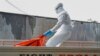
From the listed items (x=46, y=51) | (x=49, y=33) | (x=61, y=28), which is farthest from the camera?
(x=61, y=28)

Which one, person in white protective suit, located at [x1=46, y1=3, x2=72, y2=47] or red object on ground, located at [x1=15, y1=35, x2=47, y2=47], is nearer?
red object on ground, located at [x1=15, y1=35, x2=47, y2=47]

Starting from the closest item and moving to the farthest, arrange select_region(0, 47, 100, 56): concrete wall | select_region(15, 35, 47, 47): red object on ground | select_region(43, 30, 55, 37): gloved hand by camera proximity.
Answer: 1. select_region(0, 47, 100, 56): concrete wall
2. select_region(15, 35, 47, 47): red object on ground
3. select_region(43, 30, 55, 37): gloved hand

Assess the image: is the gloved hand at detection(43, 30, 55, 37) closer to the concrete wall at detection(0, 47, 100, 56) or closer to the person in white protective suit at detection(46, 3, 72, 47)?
the person in white protective suit at detection(46, 3, 72, 47)

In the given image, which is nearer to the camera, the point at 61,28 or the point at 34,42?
the point at 34,42

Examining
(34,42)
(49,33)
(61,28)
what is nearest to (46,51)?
(34,42)

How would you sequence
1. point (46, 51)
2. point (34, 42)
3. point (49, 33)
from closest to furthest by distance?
point (46, 51) < point (34, 42) < point (49, 33)

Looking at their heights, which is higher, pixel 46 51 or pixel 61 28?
pixel 61 28

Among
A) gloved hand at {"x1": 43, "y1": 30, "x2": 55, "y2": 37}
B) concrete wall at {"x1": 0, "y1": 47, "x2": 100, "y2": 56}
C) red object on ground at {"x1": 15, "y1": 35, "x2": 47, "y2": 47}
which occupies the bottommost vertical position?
concrete wall at {"x1": 0, "y1": 47, "x2": 100, "y2": 56}

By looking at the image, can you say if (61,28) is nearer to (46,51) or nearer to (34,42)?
(34,42)

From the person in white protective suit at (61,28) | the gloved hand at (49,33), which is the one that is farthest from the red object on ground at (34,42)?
the person in white protective suit at (61,28)

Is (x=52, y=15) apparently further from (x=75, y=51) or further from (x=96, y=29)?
(x=75, y=51)

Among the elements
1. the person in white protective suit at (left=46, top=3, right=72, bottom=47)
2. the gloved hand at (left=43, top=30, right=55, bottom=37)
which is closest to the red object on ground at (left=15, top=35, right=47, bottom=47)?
the gloved hand at (left=43, top=30, right=55, bottom=37)

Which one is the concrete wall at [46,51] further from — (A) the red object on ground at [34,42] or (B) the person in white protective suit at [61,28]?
(B) the person in white protective suit at [61,28]

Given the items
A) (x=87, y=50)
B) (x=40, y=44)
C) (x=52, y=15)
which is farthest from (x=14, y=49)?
(x=52, y=15)
